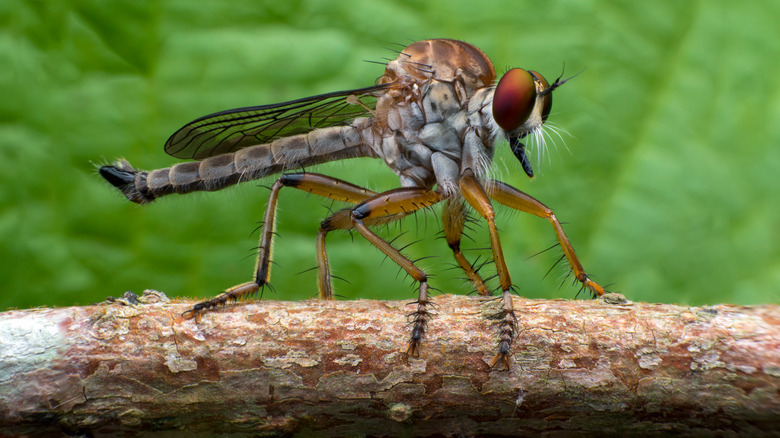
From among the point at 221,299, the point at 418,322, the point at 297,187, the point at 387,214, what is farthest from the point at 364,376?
the point at 297,187

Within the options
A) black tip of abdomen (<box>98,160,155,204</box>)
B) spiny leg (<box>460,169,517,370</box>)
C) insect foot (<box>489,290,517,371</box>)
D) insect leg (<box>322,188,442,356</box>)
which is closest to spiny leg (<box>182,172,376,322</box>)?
insect leg (<box>322,188,442,356</box>)

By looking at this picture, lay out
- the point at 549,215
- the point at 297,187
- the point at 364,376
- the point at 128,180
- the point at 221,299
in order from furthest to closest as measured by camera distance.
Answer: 1. the point at 297,187
2. the point at 128,180
3. the point at 549,215
4. the point at 221,299
5. the point at 364,376

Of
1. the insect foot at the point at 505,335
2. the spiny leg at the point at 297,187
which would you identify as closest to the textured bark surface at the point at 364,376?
the insect foot at the point at 505,335

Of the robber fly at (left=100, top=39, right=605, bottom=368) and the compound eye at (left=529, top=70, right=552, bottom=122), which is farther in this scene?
the compound eye at (left=529, top=70, right=552, bottom=122)

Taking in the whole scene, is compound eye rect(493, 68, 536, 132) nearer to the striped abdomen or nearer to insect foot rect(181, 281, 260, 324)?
the striped abdomen

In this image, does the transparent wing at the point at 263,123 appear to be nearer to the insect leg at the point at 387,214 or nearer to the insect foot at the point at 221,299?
the insect leg at the point at 387,214

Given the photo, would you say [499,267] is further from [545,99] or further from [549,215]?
[545,99]
